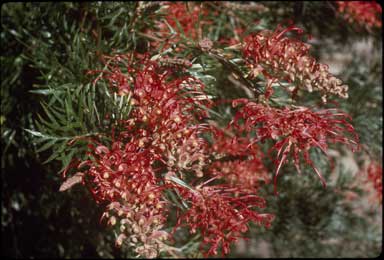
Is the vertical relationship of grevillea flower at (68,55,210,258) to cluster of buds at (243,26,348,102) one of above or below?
below

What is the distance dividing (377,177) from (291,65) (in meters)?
0.89

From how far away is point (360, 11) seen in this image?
4.17 feet

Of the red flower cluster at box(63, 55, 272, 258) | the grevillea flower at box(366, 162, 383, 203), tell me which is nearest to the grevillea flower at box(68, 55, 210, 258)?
the red flower cluster at box(63, 55, 272, 258)

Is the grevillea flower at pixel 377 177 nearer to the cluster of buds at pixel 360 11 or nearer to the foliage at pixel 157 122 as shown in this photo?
the foliage at pixel 157 122

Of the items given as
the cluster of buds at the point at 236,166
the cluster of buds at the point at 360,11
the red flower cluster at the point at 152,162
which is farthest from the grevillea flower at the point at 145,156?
the cluster of buds at the point at 360,11

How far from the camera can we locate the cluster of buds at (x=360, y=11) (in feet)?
4.11

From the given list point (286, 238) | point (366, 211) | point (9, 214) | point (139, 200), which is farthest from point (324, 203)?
point (139, 200)

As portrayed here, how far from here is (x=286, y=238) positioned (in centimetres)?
142

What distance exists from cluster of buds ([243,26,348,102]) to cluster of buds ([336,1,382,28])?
597 mm

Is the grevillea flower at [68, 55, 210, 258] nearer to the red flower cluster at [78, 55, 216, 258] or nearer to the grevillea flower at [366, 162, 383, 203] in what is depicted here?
the red flower cluster at [78, 55, 216, 258]

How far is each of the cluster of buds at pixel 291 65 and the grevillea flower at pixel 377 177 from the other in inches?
32.7

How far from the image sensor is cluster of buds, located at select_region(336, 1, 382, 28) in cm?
125

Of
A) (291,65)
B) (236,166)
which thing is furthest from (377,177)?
(291,65)

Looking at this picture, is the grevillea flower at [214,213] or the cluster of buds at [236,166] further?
the cluster of buds at [236,166]
